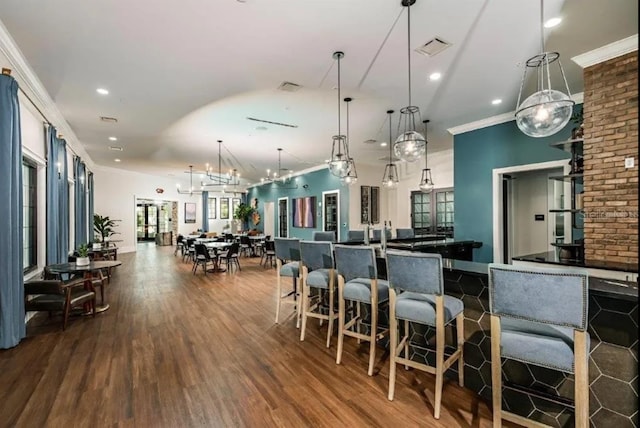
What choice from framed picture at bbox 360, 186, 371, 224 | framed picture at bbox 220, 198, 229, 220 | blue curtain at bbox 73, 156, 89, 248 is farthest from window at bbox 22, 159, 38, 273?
framed picture at bbox 220, 198, 229, 220

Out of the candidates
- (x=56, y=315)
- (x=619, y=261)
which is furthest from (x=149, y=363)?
(x=619, y=261)

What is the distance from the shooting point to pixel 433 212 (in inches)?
348

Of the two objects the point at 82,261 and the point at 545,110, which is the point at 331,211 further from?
the point at 545,110

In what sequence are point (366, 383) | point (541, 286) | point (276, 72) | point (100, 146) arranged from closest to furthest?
point (541, 286) < point (366, 383) < point (276, 72) < point (100, 146)

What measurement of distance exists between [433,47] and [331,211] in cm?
729

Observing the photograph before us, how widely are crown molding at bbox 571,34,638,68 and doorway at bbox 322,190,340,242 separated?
22.6 feet

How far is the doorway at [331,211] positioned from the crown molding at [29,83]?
689 centimetres

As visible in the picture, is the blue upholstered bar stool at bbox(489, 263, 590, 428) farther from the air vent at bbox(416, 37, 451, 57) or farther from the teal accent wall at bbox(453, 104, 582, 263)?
the teal accent wall at bbox(453, 104, 582, 263)

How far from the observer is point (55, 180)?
4.82 meters

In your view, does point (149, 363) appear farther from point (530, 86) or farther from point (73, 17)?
point (530, 86)

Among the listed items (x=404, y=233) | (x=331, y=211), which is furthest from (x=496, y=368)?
(x=331, y=211)

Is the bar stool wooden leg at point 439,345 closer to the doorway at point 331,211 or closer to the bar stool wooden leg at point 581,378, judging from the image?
the bar stool wooden leg at point 581,378

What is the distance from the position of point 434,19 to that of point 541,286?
8.07ft

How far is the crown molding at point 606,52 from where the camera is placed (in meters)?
3.16
